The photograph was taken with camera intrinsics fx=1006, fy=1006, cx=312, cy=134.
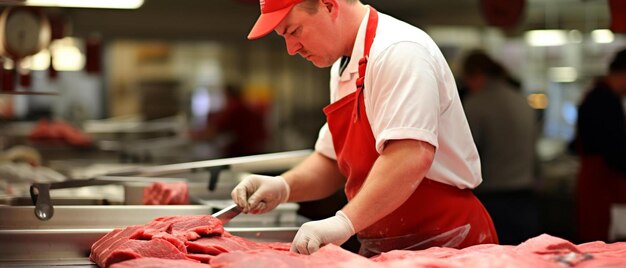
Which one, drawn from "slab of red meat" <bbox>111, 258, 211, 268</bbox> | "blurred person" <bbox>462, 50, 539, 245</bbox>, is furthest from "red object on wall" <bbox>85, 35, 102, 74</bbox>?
"slab of red meat" <bbox>111, 258, 211, 268</bbox>

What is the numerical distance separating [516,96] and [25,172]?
10.1 ft

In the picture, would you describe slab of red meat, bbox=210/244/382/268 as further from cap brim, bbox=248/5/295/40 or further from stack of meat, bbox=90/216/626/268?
cap brim, bbox=248/5/295/40

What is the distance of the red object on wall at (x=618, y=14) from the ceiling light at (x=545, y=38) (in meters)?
2.88

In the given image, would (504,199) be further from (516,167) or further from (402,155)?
(402,155)

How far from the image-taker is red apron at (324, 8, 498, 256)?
291cm

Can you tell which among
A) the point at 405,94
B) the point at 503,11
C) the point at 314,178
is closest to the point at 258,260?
the point at 405,94

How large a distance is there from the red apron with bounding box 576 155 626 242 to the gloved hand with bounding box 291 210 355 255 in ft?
13.3

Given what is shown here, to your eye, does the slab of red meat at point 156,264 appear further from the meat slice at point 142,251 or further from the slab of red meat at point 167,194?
the slab of red meat at point 167,194

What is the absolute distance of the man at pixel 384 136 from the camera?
2.64m

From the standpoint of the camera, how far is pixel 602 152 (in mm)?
6336

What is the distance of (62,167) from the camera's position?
7.25m

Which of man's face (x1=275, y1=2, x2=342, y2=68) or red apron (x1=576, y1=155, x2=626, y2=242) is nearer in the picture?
man's face (x1=275, y1=2, x2=342, y2=68)

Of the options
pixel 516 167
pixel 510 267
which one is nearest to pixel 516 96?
pixel 516 167

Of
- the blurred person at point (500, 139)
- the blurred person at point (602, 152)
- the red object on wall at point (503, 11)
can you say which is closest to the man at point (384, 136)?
the blurred person at point (500, 139)
